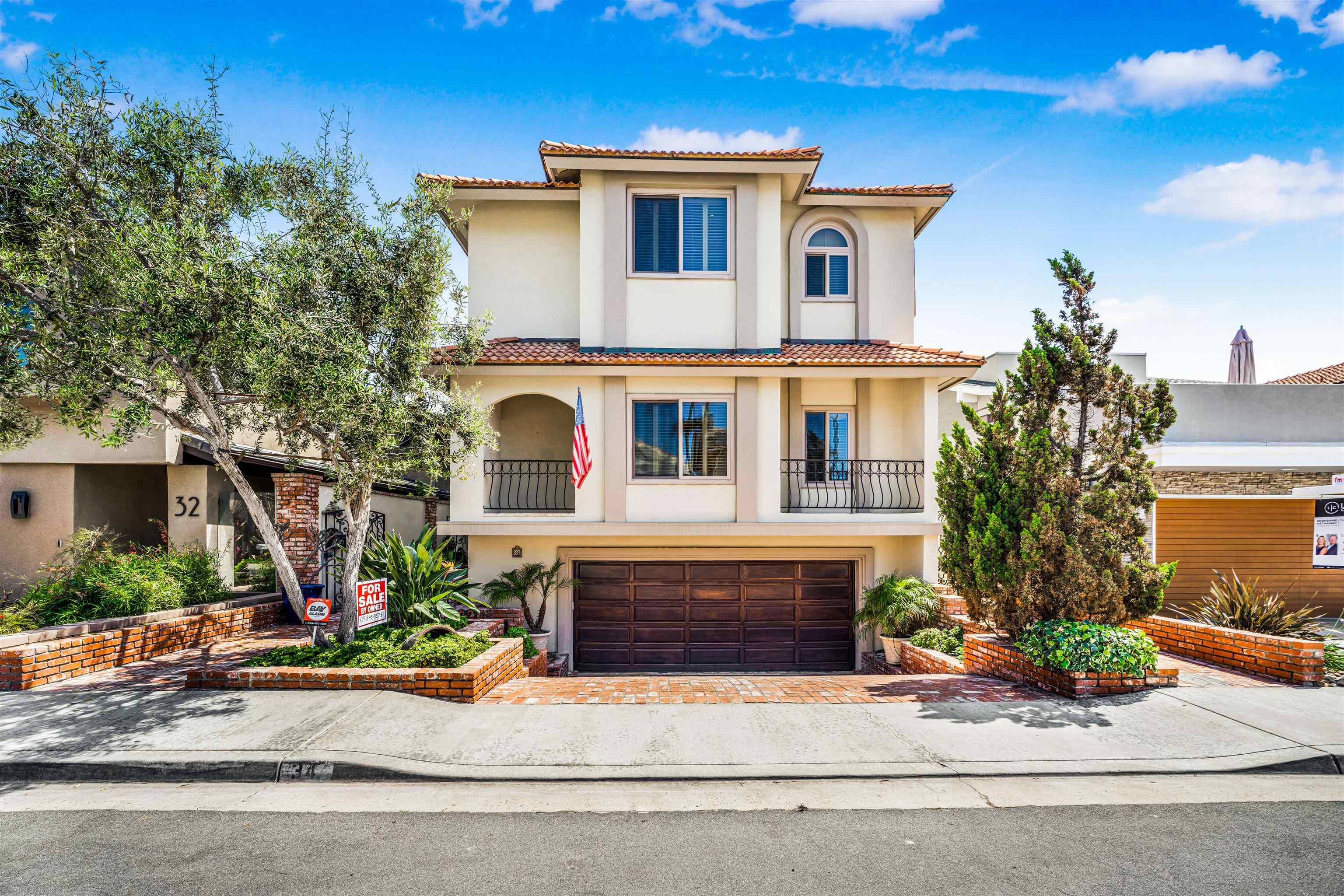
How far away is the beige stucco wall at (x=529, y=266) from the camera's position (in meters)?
14.1

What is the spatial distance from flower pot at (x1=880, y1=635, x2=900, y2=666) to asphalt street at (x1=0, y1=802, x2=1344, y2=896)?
606 cm

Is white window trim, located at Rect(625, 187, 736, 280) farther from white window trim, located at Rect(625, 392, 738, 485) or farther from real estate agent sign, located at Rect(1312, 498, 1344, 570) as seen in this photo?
real estate agent sign, located at Rect(1312, 498, 1344, 570)

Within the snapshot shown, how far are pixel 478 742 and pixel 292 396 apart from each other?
415 centimetres

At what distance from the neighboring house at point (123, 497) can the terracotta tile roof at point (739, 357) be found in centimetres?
379

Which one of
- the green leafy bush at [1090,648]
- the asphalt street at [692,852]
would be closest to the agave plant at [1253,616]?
the green leafy bush at [1090,648]

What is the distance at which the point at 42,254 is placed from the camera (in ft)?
26.2

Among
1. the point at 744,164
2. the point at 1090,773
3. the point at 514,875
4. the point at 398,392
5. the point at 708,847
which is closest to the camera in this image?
the point at 514,875

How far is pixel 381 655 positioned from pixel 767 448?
7.00m

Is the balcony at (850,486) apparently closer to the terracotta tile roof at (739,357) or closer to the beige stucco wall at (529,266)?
the terracotta tile roof at (739,357)

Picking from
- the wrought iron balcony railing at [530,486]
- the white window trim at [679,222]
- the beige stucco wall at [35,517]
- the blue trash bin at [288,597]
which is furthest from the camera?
the wrought iron balcony railing at [530,486]

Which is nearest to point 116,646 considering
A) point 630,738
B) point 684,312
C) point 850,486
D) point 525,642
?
point 525,642

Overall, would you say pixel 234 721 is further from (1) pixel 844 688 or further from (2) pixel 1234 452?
(2) pixel 1234 452

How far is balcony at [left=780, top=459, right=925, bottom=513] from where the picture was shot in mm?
13453

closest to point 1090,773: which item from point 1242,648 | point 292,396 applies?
point 1242,648
